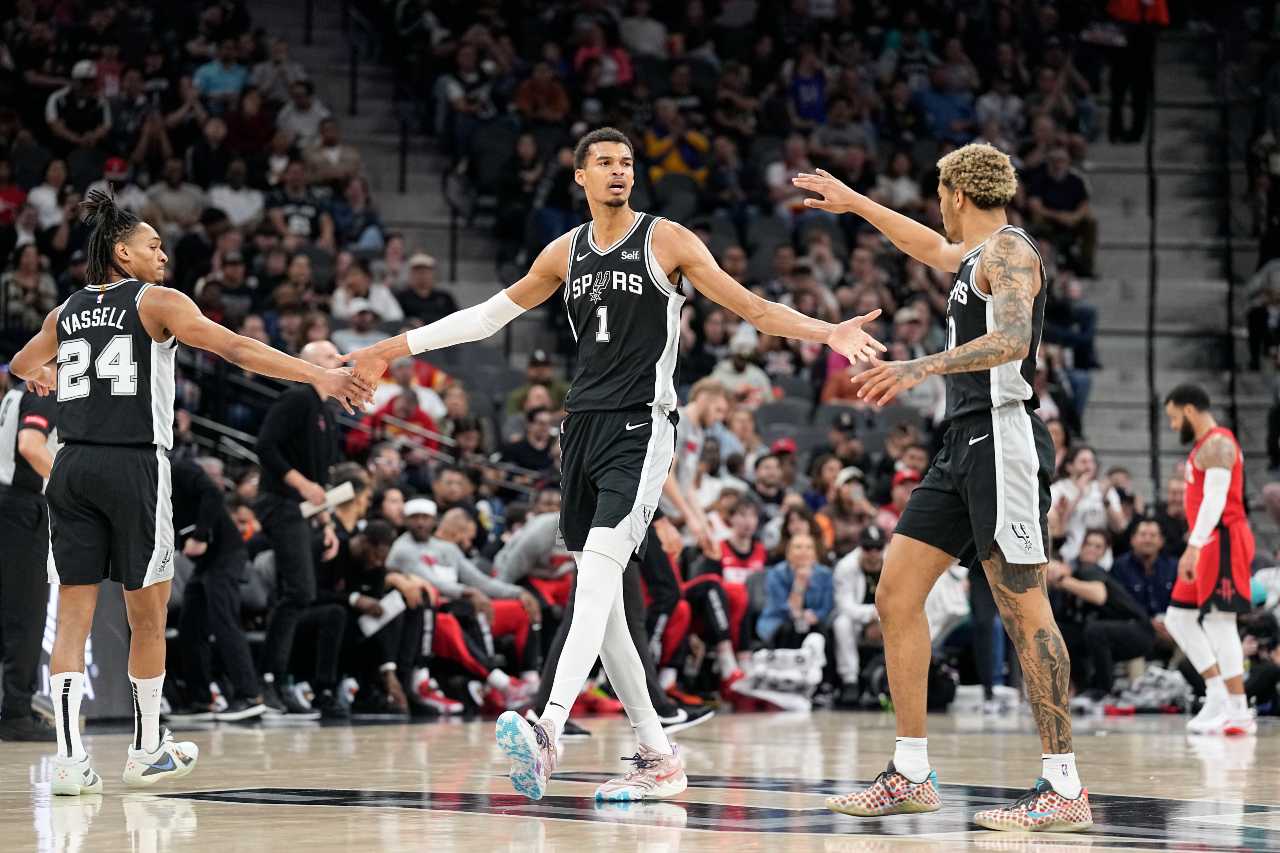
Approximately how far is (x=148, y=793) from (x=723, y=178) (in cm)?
1403

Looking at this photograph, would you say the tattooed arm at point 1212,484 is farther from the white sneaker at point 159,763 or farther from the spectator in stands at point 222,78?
the spectator in stands at point 222,78

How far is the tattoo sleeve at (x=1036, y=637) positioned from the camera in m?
6.32

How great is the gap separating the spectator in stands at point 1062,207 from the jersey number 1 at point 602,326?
14.4 meters

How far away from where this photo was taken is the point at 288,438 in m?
11.6

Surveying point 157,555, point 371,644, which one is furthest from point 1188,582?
point 157,555

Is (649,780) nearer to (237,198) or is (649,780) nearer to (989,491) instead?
(989,491)

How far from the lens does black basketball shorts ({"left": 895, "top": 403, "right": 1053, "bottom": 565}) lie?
6.32m

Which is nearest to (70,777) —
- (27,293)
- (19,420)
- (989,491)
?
(19,420)

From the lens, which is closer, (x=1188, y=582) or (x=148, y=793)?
(x=148, y=793)

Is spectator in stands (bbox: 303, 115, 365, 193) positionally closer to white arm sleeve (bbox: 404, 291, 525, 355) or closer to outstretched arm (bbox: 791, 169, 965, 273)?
white arm sleeve (bbox: 404, 291, 525, 355)

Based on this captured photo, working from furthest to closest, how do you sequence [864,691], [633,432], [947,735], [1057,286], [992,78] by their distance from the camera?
1. [992,78]
2. [1057,286]
3. [864,691]
4. [947,735]
5. [633,432]

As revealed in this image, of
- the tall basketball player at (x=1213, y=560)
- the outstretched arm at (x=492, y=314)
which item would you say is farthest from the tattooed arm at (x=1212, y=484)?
the outstretched arm at (x=492, y=314)

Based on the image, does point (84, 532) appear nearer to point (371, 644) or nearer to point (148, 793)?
point (148, 793)

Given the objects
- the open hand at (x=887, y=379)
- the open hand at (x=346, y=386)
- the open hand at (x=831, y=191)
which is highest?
the open hand at (x=831, y=191)
